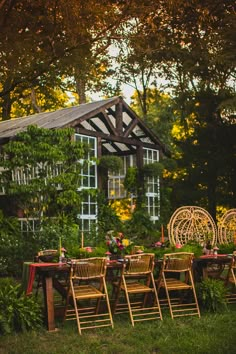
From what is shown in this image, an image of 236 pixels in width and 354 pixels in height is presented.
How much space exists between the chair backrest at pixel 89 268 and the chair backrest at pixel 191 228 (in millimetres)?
2624

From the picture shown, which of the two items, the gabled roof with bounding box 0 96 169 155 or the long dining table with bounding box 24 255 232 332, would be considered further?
the gabled roof with bounding box 0 96 169 155

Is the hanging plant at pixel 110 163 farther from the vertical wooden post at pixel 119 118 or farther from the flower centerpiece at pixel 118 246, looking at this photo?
the flower centerpiece at pixel 118 246

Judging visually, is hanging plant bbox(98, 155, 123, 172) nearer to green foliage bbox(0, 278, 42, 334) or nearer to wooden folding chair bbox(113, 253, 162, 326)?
wooden folding chair bbox(113, 253, 162, 326)

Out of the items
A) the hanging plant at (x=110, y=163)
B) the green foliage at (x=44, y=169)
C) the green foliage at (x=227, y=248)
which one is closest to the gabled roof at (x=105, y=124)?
the hanging plant at (x=110, y=163)

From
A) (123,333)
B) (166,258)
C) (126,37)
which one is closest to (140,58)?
(126,37)

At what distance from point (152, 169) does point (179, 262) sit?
8.56 meters

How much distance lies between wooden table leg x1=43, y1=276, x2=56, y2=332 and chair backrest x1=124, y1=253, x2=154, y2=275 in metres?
1.14

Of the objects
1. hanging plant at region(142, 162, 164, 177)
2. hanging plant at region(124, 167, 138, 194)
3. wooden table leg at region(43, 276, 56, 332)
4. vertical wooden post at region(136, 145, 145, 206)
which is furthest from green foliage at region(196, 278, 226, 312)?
hanging plant at region(142, 162, 164, 177)

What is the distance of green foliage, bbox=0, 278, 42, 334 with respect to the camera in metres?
6.31

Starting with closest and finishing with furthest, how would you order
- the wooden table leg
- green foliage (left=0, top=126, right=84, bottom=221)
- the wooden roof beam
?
the wooden table leg
green foliage (left=0, top=126, right=84, bottom=221)
the wooden roof beam

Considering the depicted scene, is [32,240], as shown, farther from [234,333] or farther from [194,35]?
[194,35]

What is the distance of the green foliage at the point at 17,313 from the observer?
631cm

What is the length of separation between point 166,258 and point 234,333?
1483mm

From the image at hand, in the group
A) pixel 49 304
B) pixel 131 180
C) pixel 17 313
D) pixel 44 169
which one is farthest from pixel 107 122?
pixel 17 313
